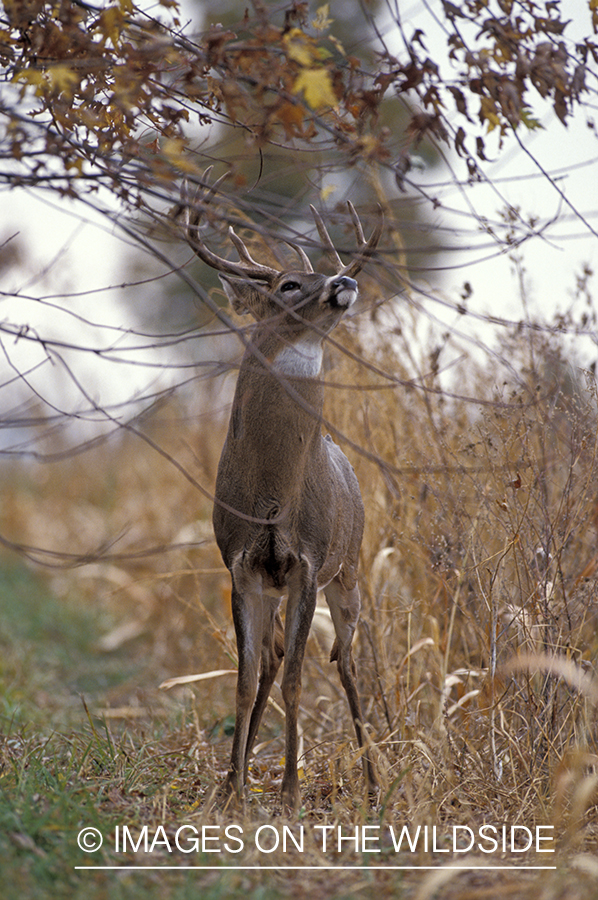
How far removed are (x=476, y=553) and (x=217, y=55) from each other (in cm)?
250

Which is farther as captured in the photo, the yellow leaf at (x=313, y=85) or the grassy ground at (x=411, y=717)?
the grassy ground at (x=411, y=717)

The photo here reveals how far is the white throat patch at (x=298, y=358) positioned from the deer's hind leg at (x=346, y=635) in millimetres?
1129

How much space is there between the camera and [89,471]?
42.9 feet

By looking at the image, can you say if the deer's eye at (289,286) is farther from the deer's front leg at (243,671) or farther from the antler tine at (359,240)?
the deer's front leg at (243,671)

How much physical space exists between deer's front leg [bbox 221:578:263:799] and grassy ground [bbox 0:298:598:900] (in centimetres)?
20

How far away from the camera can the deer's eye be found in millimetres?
3691

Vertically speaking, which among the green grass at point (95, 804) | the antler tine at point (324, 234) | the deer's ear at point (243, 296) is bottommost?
the green grass at point (95, 804)

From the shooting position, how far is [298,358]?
369 cm

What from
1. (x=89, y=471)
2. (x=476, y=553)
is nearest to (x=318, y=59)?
(x=476, y=553)

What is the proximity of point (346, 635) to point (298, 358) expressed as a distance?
141 centimetres

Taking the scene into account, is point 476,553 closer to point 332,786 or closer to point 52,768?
point 332,786

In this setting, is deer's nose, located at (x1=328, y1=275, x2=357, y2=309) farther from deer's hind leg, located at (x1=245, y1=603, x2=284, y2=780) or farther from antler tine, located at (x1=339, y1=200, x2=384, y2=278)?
deer's hind leg, located at (x1=245, y1=603, x2=284, y2=780)

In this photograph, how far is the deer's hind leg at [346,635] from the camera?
422 cm

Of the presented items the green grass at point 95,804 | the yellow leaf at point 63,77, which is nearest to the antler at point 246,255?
the yellow leaf at point 63,77
